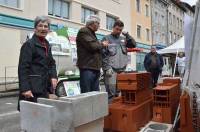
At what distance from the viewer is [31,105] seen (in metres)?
3.65

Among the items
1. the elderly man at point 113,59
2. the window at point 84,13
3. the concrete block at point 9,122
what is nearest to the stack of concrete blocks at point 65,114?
the elderly man at point 113,59

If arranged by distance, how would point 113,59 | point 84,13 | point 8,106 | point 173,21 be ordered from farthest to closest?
point 173,21 → point 84,13 → point 8,106 → point 113,59

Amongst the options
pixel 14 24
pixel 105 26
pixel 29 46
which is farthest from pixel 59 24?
pixel 29 46

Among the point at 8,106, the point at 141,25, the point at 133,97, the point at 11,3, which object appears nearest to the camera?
the point at 133,97

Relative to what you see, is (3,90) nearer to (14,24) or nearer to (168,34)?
(14,24)

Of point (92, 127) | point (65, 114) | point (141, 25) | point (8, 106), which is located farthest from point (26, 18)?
point (141, 25)

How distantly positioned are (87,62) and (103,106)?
54.8 inches

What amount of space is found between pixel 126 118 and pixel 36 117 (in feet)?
4.36

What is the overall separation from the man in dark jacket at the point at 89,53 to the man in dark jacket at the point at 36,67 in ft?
2.92

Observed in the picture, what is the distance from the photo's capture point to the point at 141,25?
1399 inches

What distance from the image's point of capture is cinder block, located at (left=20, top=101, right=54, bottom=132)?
11.1ft

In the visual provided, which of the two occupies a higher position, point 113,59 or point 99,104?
point 113,59

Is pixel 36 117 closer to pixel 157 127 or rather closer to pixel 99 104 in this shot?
pixel 99 104

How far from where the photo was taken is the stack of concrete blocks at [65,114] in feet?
11.2
